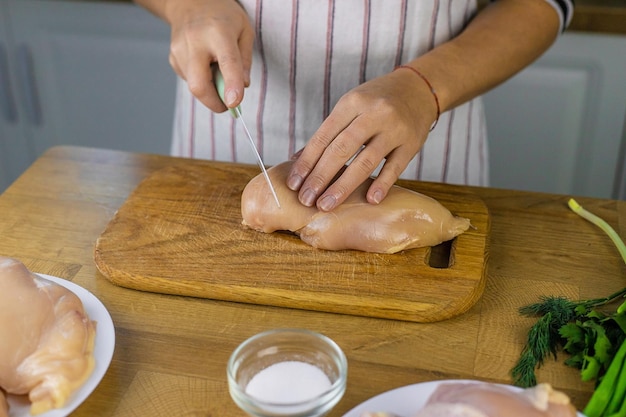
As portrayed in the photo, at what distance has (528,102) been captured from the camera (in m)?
2.40

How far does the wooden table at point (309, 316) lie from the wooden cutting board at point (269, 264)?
0.08 feet

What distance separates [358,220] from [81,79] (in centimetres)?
167

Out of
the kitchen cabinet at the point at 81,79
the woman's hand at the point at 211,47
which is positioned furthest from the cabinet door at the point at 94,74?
the woman's hand at the point at 211,47

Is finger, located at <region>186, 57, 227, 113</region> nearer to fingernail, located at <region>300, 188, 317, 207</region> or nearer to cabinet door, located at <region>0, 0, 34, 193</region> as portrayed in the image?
fingernail, located at <region>300, 188, 317, 207</region>

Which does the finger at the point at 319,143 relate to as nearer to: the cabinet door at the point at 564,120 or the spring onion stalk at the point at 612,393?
the spring onion stalk at the point at 612,393

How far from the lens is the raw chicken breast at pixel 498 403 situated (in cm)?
89

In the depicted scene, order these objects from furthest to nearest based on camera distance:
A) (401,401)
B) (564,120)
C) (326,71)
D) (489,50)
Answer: (564,120), (326,71), (489,50), (401,401)

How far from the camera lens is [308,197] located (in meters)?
1.37

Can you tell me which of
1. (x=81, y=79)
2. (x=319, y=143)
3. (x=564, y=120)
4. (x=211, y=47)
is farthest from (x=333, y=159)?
(x=81, y=79)

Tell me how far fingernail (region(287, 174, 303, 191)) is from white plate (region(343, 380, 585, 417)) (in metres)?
0.49

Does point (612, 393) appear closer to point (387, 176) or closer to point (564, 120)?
point (387, 176)

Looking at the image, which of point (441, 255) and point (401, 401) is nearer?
point (401, 401)

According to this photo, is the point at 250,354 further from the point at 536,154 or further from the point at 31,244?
the point at 536,154

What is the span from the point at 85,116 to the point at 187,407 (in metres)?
1.95
